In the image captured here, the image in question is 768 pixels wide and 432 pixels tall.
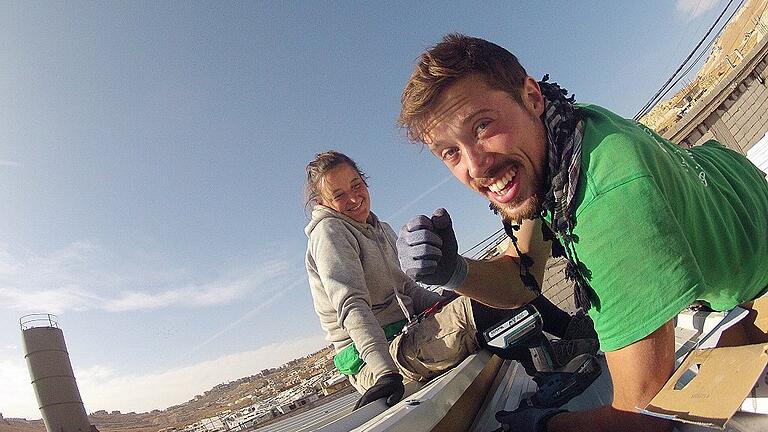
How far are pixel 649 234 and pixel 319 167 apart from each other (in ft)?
7.22

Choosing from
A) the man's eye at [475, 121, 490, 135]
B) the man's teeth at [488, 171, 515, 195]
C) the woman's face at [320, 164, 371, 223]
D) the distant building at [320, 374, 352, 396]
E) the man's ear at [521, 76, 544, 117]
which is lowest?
the distant building at [320, 374, 352, 396]

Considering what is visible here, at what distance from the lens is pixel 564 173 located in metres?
1.15

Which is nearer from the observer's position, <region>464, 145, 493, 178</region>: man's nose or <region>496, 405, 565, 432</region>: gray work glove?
<region>496, 405, 565, 432</region>: gray work glove

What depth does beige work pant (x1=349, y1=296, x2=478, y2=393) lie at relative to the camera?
215 centimetres

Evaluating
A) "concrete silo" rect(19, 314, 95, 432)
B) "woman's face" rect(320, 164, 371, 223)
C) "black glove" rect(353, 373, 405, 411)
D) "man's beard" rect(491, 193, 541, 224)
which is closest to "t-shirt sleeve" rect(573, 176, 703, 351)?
"man's beard" rect(491, 193, 541, 224)

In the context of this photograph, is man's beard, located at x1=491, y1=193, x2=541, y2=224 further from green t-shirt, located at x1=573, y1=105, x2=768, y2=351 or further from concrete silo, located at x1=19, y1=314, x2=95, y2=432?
concrete silo, located at x1=19, y1=314, x2=95, y2=432

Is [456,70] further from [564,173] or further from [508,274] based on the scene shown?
[508,274]

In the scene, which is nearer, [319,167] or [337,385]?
[319,167]

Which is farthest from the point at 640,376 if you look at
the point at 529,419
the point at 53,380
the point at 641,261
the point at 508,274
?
the point at 53,380

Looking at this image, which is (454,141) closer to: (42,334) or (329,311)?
(329,311)

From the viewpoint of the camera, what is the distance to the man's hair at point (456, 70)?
4.49ft

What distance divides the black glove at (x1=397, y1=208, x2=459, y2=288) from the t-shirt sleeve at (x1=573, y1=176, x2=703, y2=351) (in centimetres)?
57

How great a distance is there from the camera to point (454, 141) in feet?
4.62

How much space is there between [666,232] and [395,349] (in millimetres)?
1580
